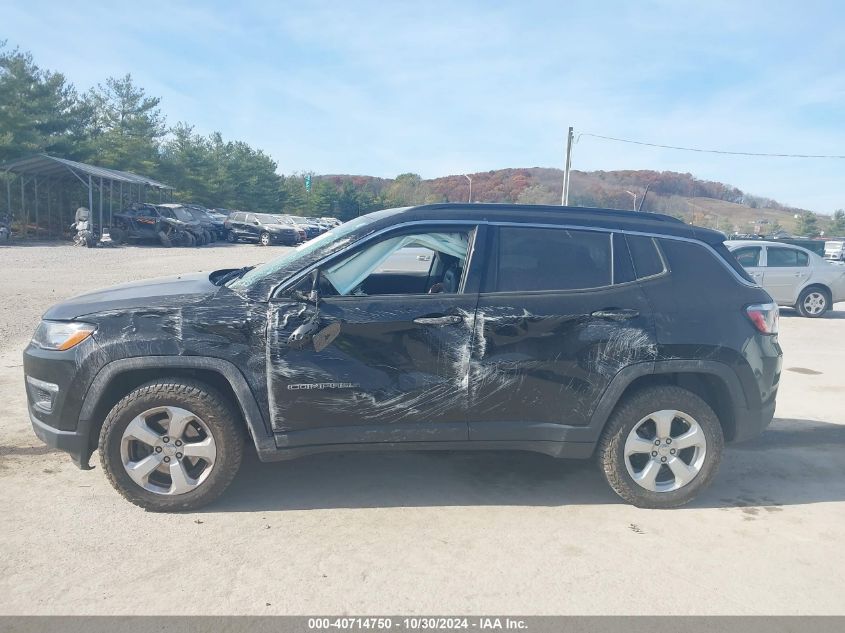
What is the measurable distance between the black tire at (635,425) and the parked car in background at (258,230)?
109 ft

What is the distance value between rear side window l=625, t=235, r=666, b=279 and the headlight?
3350 millimetres

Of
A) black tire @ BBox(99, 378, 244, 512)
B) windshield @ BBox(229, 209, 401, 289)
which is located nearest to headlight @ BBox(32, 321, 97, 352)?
black tire @ BBox(99, 378, 244, 512)

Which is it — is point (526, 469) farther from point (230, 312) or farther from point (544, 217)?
point (230, 312)

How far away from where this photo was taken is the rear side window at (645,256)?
436 cm

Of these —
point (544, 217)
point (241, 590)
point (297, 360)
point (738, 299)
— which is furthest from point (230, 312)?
point (738, 299)

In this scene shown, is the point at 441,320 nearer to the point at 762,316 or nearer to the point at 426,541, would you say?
the point at 426,541

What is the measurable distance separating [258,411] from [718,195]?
106 feet

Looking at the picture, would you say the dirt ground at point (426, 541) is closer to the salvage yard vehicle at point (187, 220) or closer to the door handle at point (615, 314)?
the door handle at point (615, 314)

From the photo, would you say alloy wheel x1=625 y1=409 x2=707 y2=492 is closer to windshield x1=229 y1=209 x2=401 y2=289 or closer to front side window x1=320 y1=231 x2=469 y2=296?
front side window x1=320 y1=231 x2=469 y2=296

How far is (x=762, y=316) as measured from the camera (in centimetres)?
440

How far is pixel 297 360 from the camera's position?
12.9 feet

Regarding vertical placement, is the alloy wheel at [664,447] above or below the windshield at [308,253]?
below

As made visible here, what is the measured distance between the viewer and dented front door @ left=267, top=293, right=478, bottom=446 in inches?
156

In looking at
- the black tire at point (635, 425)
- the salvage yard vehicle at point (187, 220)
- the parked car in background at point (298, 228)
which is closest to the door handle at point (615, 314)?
the black tire at point (635, 425)
